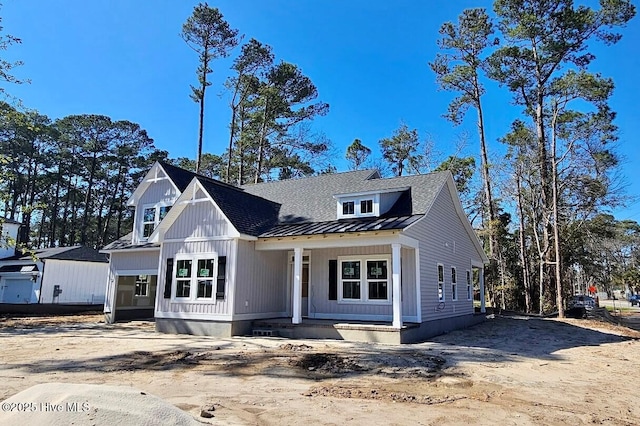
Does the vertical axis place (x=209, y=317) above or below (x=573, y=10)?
below

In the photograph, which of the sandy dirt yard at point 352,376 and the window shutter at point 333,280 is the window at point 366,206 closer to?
the window shutter at point 333,280

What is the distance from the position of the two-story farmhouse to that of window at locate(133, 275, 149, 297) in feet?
22.2

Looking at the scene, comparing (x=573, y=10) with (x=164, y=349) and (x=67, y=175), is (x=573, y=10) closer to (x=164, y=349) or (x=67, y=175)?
(x=164, y=349)

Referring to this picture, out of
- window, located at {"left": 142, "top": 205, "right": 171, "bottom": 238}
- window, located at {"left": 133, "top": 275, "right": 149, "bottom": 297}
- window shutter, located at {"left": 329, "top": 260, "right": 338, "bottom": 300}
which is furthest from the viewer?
window, located at {"left": 133, "top": 275, "right": 149, "bottom": 297}

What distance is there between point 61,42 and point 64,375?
1254 centimetres

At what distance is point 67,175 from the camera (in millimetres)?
38250

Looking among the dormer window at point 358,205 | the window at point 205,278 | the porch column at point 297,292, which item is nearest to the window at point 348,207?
the dormer window at point 358,205

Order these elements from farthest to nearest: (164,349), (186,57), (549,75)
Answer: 1. (186,57)
2. (549,75)
3. (164,349)

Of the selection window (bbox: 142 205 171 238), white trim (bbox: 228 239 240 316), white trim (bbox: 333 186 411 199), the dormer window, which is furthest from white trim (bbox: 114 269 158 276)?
white trim (bbox: 333 186 411 199)

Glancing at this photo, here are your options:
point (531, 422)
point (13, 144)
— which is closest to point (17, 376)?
point (531, 422)

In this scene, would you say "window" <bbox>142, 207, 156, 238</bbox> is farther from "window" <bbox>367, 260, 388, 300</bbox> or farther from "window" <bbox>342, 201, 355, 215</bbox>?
"window" <bbox>367, 260, 388, 300</bbox>

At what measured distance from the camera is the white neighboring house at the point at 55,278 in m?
24.0

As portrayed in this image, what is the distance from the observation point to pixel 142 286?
2031cm

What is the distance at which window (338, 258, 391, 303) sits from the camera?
42.9ft
